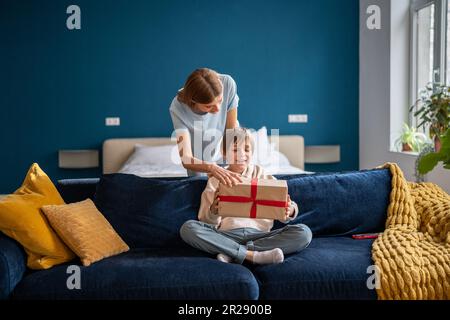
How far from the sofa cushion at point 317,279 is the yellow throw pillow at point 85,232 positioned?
2.20ft

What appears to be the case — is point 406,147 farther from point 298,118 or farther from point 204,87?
point 204,87

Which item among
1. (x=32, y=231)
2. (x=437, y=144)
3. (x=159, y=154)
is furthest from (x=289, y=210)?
(x=159, y=154)

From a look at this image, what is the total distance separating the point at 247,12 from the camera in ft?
19.2

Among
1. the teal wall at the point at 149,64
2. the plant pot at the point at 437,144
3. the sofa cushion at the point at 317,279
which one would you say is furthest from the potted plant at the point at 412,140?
the sofa cushion at the point at 317,279

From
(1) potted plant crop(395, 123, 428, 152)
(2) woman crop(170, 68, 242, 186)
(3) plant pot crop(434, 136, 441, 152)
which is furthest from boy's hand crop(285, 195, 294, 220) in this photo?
(1) potted plant crop(395, 123, 428, 152)

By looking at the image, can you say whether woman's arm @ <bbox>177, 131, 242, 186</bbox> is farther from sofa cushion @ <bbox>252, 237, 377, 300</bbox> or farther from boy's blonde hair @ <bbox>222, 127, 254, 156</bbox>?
sofa cushion @ <bbox>252, 237, 377, 300</bbox>

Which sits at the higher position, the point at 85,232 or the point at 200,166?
the point at 200,166

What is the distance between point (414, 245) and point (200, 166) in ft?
3.41

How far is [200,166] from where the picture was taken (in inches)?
109

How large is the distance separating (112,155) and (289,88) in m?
1.94

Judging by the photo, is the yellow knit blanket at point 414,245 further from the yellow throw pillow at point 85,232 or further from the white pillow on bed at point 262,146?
the white pillow on bed at point 262,146

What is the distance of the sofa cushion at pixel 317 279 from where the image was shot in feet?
7.42
